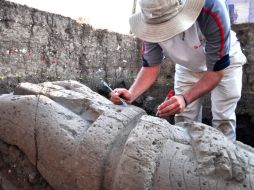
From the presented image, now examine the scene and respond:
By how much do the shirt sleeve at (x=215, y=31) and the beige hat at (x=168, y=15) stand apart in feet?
0.26

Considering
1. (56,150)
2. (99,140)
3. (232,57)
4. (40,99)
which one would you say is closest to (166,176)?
(99,140)

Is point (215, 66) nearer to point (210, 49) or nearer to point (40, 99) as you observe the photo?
point (210, 49)

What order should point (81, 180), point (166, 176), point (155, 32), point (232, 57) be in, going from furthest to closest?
point (232, 57)
point (155, 32)
point (81, 180)
point (166, 176)

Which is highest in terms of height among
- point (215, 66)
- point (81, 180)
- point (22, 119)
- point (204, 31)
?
point (204, 31)

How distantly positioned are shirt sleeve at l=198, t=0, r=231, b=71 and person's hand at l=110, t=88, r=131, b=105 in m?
0.50

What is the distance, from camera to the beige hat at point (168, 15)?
65.4 inches

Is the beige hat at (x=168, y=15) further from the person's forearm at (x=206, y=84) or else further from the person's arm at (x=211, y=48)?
the person's forearm at (x=206, y=84)

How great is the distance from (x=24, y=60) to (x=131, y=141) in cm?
192

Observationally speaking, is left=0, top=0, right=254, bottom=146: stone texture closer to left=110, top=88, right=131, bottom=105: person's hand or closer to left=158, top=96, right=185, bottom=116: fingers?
left=110, top=88, right=131, bottom=105: person's hand

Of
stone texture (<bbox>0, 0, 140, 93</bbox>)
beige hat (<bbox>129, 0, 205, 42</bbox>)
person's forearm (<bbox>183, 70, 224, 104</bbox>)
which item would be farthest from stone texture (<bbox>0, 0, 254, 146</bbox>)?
person's forearm (<bbox>183, 70, 224, 104</bbox>)

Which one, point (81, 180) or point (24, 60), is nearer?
point (81, 180)

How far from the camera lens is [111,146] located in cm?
143

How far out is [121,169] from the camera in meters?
1.34

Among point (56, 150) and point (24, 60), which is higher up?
point (24, 60)
